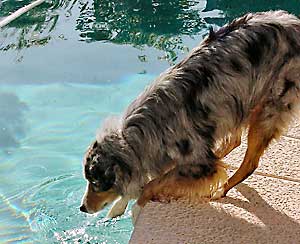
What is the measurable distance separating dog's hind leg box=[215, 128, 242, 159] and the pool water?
2.70 feet

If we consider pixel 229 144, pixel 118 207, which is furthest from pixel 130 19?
pixel 118 207

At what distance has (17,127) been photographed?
585 centimetres

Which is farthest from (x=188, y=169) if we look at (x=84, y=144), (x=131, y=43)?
(x=131, y=43)

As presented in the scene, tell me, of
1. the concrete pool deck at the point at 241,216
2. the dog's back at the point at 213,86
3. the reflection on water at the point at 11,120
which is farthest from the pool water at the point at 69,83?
the dog's back at the point at 213,86

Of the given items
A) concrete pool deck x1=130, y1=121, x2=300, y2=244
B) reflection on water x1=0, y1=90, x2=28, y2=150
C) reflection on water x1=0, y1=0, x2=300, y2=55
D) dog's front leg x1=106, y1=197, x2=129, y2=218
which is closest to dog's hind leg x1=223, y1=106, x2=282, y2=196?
concrete pool deck x1=130, y1=121, x2=300, y2=244

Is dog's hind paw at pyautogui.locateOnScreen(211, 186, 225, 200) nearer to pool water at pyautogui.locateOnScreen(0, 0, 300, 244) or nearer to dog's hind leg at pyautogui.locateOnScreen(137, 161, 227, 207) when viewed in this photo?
dog's hind leg at pyautogui.locateOnScreen(137, 161, 227, 207)

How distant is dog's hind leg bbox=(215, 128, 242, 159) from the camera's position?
3575 mm

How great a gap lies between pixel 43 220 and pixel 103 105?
2118 mm

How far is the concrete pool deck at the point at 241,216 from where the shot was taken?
3252 mm

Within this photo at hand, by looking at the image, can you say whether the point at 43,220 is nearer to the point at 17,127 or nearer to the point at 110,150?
the point at 110,150

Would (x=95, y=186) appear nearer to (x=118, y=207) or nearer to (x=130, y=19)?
(x=118, y=207)

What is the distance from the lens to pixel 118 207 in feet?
12.2

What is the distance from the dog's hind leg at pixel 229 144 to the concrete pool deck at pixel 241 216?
0.22 meters

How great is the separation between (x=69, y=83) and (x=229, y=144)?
128 inches
